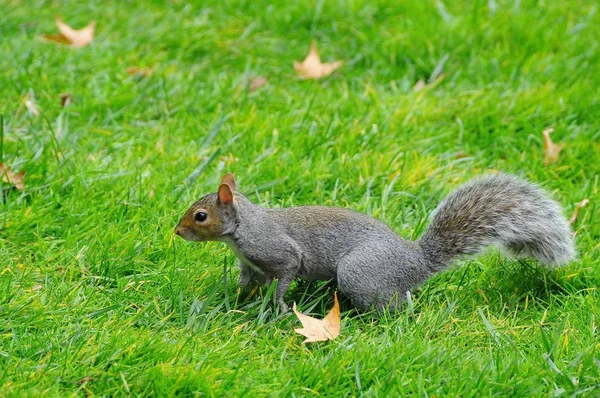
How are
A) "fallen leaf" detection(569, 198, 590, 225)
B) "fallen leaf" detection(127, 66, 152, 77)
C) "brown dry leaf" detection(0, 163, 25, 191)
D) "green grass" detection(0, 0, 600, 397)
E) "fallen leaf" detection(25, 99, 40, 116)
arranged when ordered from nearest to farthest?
"green grass" detection(0, 0, 600, 397), "brown dry leaf" detection(0, 163, 25, 191), "fallen leaf" detection(569, 198, 590, 225), "fallen leaf" detection(25, 99, 40, 116), "fallen leaf" detection(127, 66, 152, 77)

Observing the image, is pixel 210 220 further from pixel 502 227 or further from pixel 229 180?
pixel 502 227

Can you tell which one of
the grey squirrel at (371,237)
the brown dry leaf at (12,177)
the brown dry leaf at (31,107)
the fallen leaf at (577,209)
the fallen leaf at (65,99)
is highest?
the grey squirrel at (371,237)

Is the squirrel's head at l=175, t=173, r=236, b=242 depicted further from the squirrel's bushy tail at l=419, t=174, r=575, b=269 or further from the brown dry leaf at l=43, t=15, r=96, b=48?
the brown dry leaf at l=43, t=15, r=96, b=48

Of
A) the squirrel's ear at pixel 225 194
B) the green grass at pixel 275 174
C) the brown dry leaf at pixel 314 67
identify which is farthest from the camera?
the brown dry leaf at pixel 314 67

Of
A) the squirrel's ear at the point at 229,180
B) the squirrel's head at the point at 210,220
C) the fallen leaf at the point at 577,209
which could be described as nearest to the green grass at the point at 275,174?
the fallen leaf at the point at 577,209

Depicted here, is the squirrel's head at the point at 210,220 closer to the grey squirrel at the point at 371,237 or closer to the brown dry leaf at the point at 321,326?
the grey squirrel at the point at 371,237

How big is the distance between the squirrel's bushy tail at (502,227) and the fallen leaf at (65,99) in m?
1.91

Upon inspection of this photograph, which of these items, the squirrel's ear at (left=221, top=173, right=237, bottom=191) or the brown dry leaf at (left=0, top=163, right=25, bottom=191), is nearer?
the squirrel's ear at (left=221, top=173, right=237, bottom=191)

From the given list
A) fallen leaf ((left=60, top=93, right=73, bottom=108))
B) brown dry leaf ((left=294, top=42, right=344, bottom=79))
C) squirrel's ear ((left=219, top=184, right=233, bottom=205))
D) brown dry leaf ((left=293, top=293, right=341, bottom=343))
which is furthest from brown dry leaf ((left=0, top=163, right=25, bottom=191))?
brown dry leaf ((left=294, top=42, right=344, bottom=79))

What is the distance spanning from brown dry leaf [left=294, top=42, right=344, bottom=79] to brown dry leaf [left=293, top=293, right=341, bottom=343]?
2037 mm

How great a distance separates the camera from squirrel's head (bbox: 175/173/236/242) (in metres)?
2.99

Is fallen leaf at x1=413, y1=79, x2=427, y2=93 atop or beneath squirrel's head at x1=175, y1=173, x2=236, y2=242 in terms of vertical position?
beneath

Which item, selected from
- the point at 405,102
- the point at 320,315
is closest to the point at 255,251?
the point at 320,315

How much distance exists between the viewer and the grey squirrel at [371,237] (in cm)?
301
